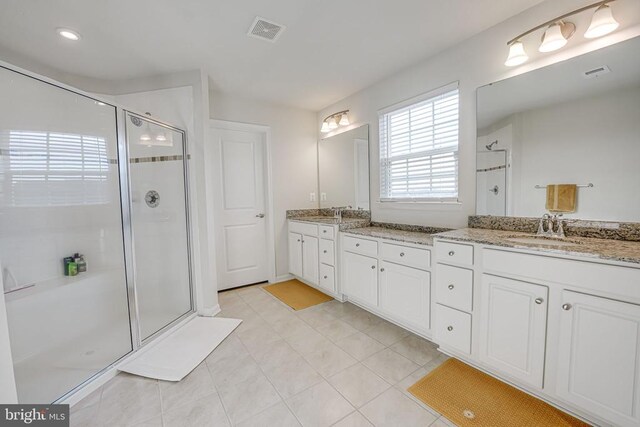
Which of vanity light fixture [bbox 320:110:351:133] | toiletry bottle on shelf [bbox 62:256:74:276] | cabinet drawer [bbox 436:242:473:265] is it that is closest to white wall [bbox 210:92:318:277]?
vanity light fixture [bbox 320:110:351:133]

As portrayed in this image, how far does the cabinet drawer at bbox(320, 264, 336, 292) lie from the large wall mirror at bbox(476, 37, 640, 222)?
1.62 m

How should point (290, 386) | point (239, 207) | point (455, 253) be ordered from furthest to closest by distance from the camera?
point (239, 207) → point (455, 253) → point (290, 386)

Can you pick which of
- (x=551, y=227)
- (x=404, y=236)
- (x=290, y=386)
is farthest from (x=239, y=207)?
(x=551, y=227)

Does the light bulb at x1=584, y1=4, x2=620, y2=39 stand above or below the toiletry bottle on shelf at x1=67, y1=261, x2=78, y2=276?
above

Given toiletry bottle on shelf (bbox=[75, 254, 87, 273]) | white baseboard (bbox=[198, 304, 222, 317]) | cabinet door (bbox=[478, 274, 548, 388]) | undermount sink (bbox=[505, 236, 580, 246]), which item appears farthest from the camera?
white baseboard (bbox=[198, 304, 222, 317])

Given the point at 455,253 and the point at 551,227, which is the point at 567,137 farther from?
the point at 455,253

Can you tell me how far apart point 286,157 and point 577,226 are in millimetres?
3014

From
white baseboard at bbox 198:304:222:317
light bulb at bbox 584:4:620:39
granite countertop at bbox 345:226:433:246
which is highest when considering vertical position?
light bulb at bbox 584:4:620:39

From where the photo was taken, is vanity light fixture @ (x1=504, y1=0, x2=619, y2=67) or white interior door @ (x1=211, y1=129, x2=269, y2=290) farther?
white interior door @ (x1=211, y1=129, x2=269, y2=290)

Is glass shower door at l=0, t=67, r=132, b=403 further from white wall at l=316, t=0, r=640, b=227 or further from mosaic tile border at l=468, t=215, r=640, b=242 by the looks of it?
mosaic tile border at l=468, t=215, r=640, b=242

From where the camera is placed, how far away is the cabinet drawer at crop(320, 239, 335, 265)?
281 cm

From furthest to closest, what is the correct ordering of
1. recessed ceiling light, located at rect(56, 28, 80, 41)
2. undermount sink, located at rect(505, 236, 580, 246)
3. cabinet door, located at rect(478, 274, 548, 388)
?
recessed ceiling light, located at rect(56, 28, 80, 41), undermount sink, located at rect(505, 236, 580, 246), cabinet door, located at rect(478, 274, 548, 388)

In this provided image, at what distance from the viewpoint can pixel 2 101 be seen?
6.30 feet

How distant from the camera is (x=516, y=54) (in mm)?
1707
